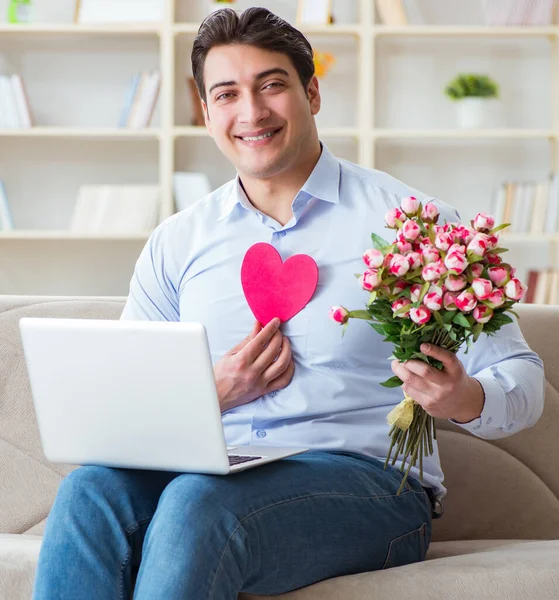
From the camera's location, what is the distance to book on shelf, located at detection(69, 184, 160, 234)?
392 cm

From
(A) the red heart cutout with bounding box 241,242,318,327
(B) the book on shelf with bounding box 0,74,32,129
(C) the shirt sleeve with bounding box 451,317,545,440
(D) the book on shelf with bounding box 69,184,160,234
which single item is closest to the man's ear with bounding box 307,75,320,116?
(A) the red heart cutout with bounding box 241,242,318,327

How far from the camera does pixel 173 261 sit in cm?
173

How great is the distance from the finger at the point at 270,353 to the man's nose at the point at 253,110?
39cm

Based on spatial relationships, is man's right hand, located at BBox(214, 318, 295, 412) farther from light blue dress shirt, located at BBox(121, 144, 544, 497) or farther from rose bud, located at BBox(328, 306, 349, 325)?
rose bud, located at BBox(328, 306, 349, 325)

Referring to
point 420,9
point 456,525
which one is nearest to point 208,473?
point 456,525

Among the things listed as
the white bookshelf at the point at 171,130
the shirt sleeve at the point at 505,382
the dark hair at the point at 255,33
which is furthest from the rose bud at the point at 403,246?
the white bookshelf at the point at 171,130

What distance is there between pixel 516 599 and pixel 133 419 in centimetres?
58

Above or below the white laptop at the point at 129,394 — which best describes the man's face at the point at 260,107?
above

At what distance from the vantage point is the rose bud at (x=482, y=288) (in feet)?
3.82

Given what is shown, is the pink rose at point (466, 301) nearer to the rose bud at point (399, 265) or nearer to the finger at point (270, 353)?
the rose bud at point (399, 265)

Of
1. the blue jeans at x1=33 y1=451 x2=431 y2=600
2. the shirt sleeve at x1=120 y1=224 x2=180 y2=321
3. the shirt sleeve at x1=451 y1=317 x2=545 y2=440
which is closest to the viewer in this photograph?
the blue jeans at x1=33 y1=451 x2=431 y2=600

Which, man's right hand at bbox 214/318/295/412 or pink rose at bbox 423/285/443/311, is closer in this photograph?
pink rose at bbox 423/285/443/311

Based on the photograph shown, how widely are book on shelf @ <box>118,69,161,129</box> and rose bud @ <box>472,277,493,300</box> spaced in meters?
3.00

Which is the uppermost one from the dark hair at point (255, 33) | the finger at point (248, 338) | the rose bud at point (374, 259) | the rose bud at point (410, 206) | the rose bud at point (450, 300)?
the dark hair at point (255, 33)
